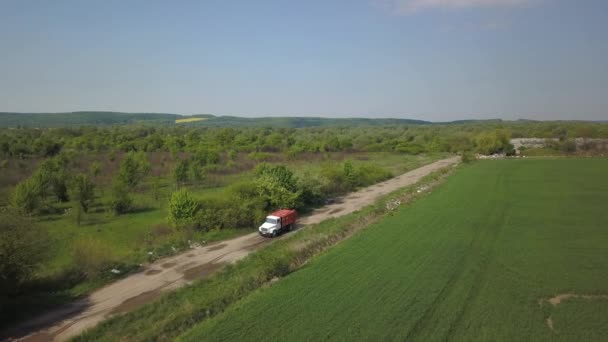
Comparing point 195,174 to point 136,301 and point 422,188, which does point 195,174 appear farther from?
point 136,301

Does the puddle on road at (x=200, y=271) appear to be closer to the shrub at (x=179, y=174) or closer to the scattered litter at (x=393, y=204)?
the scattered litter at (x=393, y=204)

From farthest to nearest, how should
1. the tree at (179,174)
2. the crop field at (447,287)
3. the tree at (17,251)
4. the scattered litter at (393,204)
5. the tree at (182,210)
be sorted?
the tree at (179,174), the scattered litter at (393,204), the tree at (182,210), the tree at (17,251), the crop field at (447,287)

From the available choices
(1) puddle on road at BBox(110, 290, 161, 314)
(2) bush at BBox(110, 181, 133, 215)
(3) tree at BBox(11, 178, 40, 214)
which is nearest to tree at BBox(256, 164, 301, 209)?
(2) bush at BBox(110, 181, 133, 215)

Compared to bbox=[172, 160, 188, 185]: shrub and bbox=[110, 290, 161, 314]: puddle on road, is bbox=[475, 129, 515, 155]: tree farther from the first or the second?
bbox=[110, 290, 161, 314]: puddle on road

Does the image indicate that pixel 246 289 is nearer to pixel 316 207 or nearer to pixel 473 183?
pixel 316 207

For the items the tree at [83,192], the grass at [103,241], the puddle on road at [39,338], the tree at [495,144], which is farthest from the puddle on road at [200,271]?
the tree at [495,144]

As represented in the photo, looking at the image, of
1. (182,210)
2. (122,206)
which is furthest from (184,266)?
(122,206)
